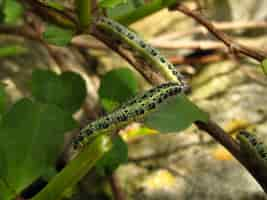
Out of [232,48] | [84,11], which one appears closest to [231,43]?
[232,48]

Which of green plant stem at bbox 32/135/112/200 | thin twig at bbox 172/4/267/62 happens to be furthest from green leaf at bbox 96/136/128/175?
thin twig at bbox 172/4/267/62

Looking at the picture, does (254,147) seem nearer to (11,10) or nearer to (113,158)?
(113,158)

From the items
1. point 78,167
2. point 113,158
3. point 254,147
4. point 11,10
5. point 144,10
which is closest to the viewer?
point 78,167

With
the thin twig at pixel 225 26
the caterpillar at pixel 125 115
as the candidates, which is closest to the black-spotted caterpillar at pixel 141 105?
the caterpillar at pixel 125 115

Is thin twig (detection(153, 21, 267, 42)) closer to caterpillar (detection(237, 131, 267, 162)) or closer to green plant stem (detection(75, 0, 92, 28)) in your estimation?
green plant stem (detection(75, 0, 92, 28))

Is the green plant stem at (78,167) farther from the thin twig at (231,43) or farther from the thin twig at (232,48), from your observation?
the thin twig at (231,43)
